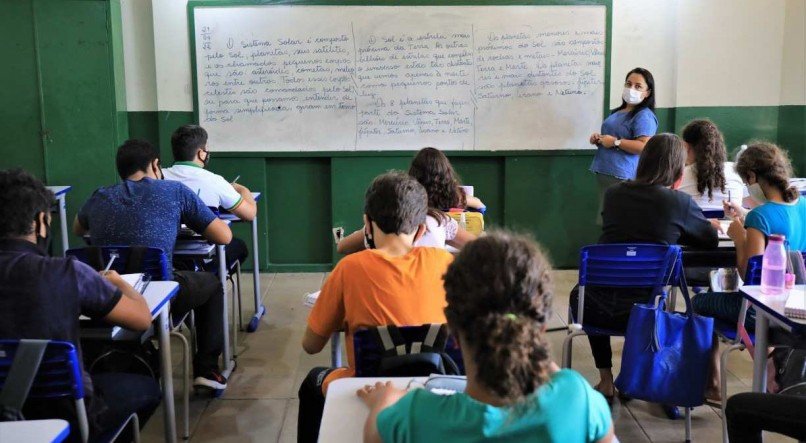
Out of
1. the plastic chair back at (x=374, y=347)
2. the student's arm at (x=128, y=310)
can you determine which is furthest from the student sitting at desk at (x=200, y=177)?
the plastic chair back at (x=374, y=347)

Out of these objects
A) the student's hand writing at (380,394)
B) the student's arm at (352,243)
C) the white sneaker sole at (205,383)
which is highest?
the student's arm at (352,243)

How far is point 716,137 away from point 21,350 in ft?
10.6

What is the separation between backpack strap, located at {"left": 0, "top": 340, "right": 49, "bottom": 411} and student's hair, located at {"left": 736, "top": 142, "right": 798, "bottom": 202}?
2498 millimetres

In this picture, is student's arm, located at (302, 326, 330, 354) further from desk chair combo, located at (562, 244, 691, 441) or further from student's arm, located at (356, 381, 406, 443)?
desk chair combo, located at (562, 244, 691, 441)

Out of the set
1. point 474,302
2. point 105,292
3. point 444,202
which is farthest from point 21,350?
point 444,202

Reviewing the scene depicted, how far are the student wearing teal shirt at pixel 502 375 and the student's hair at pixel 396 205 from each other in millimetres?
857

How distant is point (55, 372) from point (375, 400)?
0.84 m

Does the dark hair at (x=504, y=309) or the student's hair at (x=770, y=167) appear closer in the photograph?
the dark hair at (x=504, y=309)

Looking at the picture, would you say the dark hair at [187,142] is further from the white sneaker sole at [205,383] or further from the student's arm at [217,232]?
the white sneaker sole at [205,383]

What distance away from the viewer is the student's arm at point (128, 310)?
206 cm

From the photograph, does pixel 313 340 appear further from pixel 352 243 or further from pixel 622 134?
pixel 622 134

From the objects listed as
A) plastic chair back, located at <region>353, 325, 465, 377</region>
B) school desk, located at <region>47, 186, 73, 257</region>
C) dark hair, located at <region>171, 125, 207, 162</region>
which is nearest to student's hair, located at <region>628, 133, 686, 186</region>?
plastic chair back, located at <region>353, 325, 465, 377</region>

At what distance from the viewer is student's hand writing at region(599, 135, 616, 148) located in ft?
15.9

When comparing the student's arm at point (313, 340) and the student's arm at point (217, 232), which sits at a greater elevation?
the student's arm at point (217, 232)
